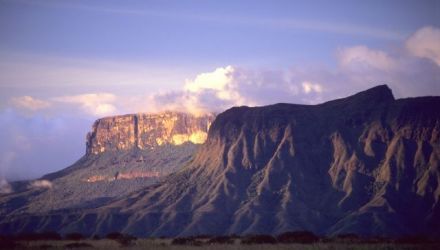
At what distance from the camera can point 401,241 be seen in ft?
385

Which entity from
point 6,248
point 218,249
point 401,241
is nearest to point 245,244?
point 218,249

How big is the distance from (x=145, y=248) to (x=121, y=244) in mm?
11836

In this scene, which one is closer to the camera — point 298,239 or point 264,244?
point 264,244

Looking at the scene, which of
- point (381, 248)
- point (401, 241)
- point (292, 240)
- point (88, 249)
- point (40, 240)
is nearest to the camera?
point (381, 248)

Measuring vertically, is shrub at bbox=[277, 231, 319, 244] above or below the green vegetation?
below

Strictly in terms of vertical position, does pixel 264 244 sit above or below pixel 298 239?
above

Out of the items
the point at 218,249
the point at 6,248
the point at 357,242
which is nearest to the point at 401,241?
the point at 357,242

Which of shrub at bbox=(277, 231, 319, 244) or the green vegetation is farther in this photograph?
shrub at bbox=(277, 231, 319, 244)

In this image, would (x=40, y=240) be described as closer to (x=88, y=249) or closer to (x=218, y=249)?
(x=88, y=249)

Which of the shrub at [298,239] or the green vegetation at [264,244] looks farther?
the shrub at [298,239]

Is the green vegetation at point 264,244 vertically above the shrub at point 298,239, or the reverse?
the green vegetation at point 264,244

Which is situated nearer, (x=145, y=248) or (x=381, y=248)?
(x=381, y=248)

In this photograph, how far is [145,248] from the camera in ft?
360

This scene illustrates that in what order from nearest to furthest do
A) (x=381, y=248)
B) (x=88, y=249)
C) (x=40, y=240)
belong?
(x=381, y=248) → (x=88, y=249) → (x=40, y=240)
